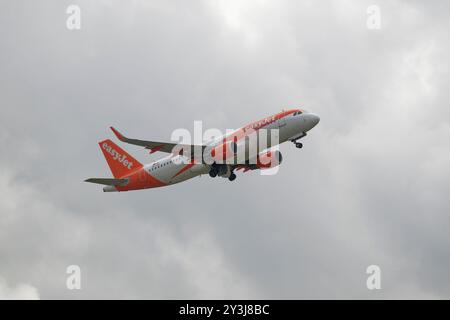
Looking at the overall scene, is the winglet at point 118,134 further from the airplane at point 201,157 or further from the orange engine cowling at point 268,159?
the orange engine cowling at point 268,159

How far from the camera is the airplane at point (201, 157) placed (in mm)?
88000

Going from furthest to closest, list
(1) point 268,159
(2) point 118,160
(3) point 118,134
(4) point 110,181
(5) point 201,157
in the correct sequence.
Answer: (2) point 118,160
(1) point 268,159
(4) point 110,181
(5) point 201,157
(3) point 118,134

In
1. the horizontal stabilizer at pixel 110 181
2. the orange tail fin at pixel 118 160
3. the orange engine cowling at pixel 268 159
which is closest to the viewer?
the horizontal stabilizer at pixel 110 181

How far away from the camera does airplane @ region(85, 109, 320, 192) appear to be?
289ft

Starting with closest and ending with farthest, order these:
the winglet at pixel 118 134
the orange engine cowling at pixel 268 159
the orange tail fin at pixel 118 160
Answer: the winglet at pixel 118 134 → the orange engine cowling at pixel 268 159 → the orange tail fin at pixel 118 160

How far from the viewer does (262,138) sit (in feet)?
289

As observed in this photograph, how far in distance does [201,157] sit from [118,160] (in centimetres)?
1420

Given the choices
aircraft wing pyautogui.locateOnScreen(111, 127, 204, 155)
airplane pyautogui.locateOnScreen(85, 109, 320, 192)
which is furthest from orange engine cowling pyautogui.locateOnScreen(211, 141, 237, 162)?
aircraft wing pyautogui.locateOnScreen(111, 127, 204, 155)

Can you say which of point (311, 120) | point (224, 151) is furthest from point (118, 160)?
point (311, 120)

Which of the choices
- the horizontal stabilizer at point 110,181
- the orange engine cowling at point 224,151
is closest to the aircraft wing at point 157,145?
the orange engine cowling at point 224,151

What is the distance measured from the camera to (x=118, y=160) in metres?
102

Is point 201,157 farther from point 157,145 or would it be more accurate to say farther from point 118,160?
point 118,160

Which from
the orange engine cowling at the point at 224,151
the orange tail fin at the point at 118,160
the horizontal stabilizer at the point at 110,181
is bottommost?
the horizontal stabilizer at the point at 110,181
